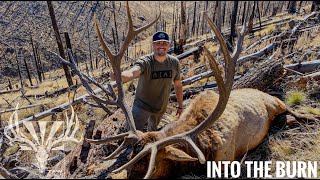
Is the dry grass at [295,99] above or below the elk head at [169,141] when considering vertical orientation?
below

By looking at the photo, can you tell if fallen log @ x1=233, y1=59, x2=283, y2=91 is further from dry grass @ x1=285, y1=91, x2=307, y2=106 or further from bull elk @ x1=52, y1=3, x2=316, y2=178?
bull elk @ x1=52, y1=3, x2=316, y2=178

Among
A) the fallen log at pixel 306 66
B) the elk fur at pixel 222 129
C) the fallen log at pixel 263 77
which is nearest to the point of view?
the elk fur at pixel 222 129

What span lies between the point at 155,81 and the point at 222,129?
48.5 inches

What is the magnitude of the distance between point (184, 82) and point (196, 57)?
221 inches

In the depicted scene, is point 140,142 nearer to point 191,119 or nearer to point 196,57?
point 191,119

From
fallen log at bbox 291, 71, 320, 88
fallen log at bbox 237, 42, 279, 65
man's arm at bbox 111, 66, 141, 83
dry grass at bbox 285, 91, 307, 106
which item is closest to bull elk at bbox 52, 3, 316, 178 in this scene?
man's arm at bbox 111, 66, 141, 83

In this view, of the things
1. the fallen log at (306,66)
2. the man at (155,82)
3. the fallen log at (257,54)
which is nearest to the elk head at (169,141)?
the man at (155,82)

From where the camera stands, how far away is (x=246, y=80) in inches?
245

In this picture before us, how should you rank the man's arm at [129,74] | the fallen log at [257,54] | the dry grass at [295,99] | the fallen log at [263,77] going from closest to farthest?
the man's arm at [129,74]
the dry grass at [295,99]
the fallen log at [263,77]
the fallen log at [257,54]

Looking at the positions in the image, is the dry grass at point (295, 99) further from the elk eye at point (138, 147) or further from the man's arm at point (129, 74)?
the elk eye at point (138, 147)

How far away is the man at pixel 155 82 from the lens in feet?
14.9

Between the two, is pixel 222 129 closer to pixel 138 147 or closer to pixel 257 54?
pixel 138 147

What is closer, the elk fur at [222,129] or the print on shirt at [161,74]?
the elk fur at [222,129]

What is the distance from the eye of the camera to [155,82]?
15.5 ft
